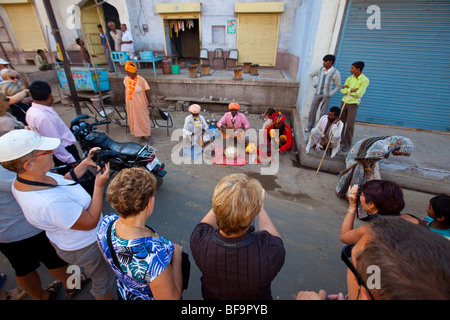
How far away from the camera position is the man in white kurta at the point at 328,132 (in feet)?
12.9

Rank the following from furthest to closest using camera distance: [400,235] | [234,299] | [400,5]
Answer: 1. [400,5]
2. [234,299]
3. [400,235]

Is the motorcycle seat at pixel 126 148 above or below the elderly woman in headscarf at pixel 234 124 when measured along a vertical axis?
above

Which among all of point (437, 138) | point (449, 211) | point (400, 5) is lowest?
point (437, 138)

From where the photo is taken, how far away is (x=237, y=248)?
1.06m

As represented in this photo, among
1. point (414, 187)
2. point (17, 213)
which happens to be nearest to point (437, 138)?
point (414, 187)

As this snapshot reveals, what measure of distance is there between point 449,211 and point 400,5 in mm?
5455

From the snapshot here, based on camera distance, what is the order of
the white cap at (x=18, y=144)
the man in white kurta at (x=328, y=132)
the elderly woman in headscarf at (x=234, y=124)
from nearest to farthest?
1. the white cap at (x=18, y=144)
2. the man in white kurta at (x=328, y=132)
3. the elderly woman in headscarf at (x=234, y=124)

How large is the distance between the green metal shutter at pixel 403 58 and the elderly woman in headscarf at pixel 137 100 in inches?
197

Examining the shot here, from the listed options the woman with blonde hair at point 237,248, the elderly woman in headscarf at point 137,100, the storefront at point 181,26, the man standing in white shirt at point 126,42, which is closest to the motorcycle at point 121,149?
the elderly woman in headscarf at point 137,100

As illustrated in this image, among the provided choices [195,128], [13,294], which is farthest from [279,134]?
[13,294]

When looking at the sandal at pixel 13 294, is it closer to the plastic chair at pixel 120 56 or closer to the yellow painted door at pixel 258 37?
the plastic chair at pixel 120 56

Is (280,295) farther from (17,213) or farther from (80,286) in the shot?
(17,213)

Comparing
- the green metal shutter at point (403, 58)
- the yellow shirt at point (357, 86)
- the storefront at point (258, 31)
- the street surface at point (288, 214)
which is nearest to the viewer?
the street surface at point (288, 214)

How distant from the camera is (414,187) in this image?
12.7 feet
